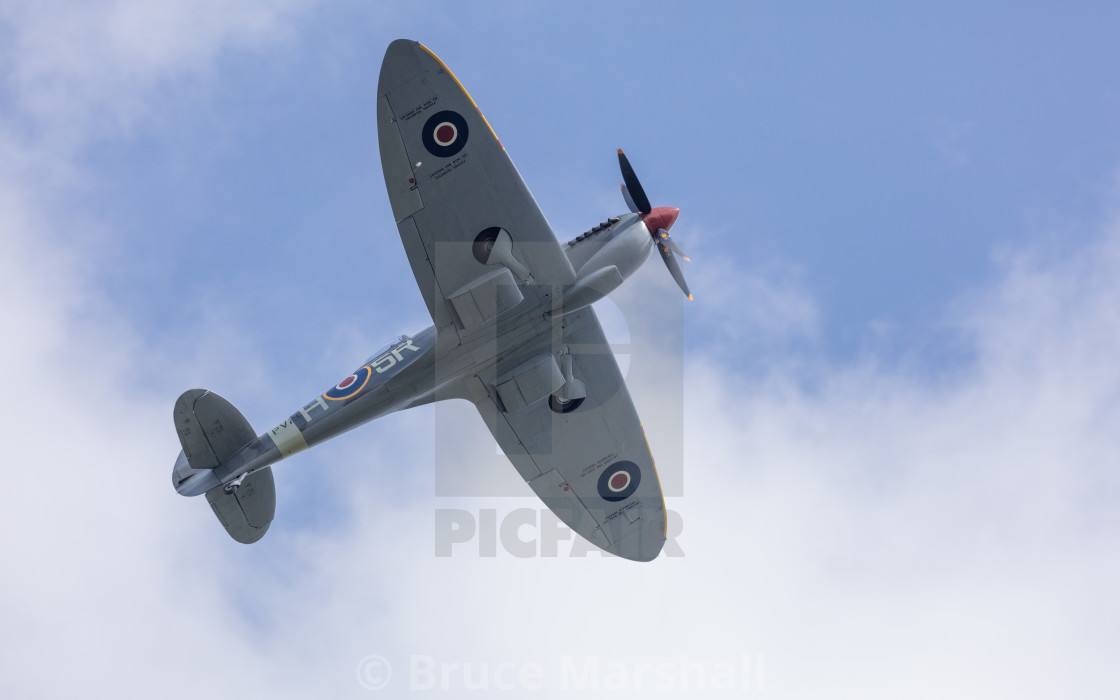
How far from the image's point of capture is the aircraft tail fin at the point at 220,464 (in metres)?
19.4

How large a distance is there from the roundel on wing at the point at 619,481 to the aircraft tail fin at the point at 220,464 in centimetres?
694

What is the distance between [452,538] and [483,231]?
7.14m

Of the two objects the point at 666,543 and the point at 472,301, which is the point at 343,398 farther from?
the point at 666,543

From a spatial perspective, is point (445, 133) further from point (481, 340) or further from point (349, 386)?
point (349, 386)

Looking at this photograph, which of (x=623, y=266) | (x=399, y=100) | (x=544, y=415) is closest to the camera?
(x=399, y=100)

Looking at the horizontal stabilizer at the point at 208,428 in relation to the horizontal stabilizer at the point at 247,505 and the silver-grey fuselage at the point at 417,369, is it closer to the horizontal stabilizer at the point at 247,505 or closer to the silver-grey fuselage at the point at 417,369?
the silver-grey fuselage at the point at 417,369

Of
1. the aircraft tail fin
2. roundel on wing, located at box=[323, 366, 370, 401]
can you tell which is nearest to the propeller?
roundel on wing, located at box=[323, 366, 370, 401]

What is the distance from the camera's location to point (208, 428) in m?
19.5

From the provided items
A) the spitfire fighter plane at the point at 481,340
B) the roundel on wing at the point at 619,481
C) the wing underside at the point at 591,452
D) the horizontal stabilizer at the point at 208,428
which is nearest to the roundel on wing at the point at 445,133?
the spitfire fighter plane at the point at 481,340

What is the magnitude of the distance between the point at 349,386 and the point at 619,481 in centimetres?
623

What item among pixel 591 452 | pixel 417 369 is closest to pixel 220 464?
pixel 417 369

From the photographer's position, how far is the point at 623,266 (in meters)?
19.6

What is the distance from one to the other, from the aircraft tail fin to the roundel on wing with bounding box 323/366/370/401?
1.72 metres

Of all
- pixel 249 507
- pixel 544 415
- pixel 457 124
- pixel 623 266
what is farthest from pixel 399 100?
pixel 249 507
